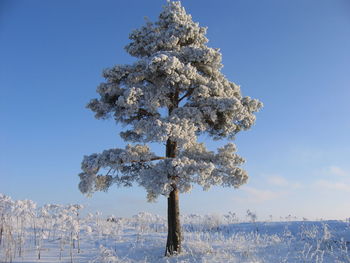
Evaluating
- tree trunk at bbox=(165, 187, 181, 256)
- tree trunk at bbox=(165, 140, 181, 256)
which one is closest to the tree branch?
tree trunk at bbox=(165, 140, 181, 256)

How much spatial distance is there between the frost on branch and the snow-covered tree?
0.09 ft

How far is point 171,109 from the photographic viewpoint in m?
12.5

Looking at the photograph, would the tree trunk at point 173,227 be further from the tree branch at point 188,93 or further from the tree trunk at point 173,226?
the tree branch at point 188,93

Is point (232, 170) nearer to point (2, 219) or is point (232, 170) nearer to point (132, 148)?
point (132, 148)

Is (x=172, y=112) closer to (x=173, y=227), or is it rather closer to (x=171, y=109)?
(x=171, y=109)

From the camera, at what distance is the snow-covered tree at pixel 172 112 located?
34.1 ft

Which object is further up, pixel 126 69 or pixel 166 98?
pixel 126 69

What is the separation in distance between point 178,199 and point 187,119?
308cm

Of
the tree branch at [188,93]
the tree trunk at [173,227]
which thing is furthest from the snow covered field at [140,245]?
the tree branch at [188,93]

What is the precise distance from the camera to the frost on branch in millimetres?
10375

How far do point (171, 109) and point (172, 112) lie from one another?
1.04 metres

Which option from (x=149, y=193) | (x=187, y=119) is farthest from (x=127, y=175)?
(x=187, y=119)

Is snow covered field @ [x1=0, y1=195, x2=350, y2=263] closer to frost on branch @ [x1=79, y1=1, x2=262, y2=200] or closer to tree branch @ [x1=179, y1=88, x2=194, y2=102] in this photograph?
frost on branch @ [x1=79, y1=1, x2=262, y2=200]

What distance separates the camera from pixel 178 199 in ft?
38.5
